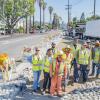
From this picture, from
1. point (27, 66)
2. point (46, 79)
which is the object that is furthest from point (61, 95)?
point (27, 66)

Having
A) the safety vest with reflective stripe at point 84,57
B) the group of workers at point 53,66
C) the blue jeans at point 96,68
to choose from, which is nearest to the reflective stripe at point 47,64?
the group of workers at point 53,66

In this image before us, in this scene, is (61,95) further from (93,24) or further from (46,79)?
(93,24)

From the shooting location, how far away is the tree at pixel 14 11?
4134 inches

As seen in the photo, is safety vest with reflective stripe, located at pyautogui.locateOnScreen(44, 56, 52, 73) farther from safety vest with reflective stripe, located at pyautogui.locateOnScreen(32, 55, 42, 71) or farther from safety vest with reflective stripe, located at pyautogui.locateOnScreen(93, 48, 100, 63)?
safety vest with reflective stripe, located at pyautogui.locateOnScreen(93, 48, 100, 63)

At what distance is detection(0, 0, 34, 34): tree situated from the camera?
10500 cm

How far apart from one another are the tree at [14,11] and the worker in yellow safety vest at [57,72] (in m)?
92.2

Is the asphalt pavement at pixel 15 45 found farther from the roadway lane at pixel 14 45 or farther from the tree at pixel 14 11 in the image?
the tree at pixel 14 11

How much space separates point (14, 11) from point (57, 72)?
312ft

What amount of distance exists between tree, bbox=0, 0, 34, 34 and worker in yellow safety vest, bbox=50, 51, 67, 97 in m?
92.2

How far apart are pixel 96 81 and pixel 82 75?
0.69 metres

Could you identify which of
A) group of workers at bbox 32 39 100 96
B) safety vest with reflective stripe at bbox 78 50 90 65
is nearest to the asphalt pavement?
safety vest with reflective stripe at bbox 78 50 90 65

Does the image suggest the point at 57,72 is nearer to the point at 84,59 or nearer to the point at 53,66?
the point at 53,66

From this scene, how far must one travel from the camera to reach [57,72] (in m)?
12.7

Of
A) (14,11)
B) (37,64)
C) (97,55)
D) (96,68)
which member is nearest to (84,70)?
(97,55)
